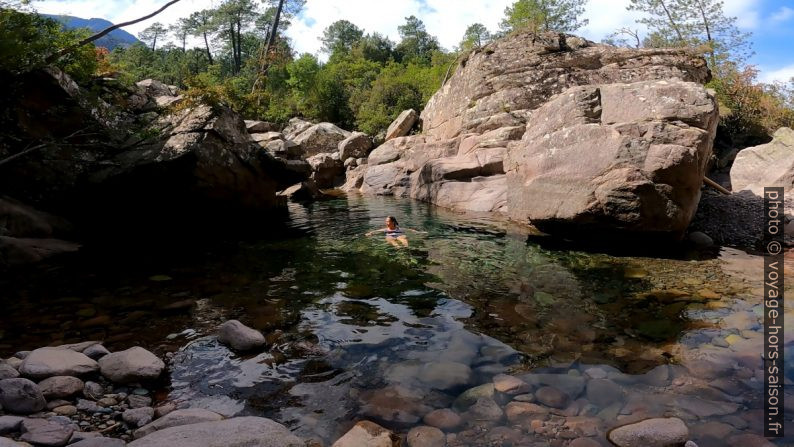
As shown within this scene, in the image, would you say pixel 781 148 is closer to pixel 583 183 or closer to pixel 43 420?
pixel 583 183

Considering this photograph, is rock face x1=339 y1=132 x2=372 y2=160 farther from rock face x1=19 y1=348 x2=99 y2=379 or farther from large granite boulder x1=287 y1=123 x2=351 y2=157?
rock face x1=19 y1=348 x2=99 y2=379

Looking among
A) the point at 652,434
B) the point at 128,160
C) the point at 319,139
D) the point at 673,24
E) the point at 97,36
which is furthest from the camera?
the point at 319,139

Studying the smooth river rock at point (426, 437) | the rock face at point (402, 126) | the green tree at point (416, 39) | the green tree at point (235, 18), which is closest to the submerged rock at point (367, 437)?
the smooth river rock at point (426, 437)

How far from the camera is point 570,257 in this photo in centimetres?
815

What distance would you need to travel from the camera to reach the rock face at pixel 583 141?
7609mm

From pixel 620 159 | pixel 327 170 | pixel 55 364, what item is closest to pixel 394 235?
pixel 620 159

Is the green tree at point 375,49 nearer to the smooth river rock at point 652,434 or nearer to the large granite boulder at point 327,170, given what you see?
the large granite boulder at point 327,170

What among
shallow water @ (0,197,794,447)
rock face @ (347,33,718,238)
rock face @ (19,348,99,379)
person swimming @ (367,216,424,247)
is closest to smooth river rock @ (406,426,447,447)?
shallow water @ (0,197,794,447)

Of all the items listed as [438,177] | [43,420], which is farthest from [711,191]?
[43,420]

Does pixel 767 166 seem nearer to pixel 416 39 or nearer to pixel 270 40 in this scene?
pixel 270 40

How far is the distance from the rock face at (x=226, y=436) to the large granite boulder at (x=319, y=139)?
86.2 feet

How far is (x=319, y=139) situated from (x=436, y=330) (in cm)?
2538

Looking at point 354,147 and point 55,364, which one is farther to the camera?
point 354,147

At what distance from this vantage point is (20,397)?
3.19 meters
